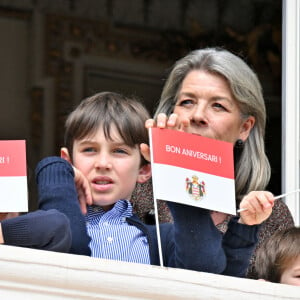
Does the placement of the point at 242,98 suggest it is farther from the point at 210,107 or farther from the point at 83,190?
the point at 83,190

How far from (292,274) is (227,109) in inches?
26.7

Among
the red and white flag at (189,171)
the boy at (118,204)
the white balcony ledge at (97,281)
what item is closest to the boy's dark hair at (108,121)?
the boy at (118,204)

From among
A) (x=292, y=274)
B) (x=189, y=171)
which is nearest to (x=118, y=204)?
(x=189, y=171)

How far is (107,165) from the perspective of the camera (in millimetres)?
3318

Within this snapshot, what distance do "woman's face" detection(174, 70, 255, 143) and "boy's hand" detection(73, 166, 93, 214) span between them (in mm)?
449

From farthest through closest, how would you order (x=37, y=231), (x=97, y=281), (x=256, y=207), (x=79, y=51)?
(x=79, y=51) < (x=256, y=207) < (x=37, y=231) < (x=97, y=281)

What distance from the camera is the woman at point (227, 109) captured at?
12.2ft

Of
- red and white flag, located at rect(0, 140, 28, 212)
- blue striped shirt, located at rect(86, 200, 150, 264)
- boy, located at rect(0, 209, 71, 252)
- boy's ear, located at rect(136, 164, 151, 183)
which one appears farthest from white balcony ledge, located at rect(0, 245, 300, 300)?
boy's ear, located at rect(136, 164, 151, 183)

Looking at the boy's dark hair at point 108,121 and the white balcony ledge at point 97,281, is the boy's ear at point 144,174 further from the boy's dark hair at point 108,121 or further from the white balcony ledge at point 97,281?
the white balcony ledge at point 97,281

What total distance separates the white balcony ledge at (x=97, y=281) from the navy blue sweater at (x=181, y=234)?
0.79ft

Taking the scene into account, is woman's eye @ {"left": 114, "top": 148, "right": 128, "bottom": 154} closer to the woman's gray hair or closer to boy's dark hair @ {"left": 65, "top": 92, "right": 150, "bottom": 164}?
boy's dark hair @ {"left": 65, "top": 92, "right": 150, "bottom": 164}

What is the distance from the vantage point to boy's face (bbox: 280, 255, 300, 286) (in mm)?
3217

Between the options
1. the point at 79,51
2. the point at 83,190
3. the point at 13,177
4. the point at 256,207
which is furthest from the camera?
the point at 79,51

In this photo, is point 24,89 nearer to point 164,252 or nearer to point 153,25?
point 153,25
